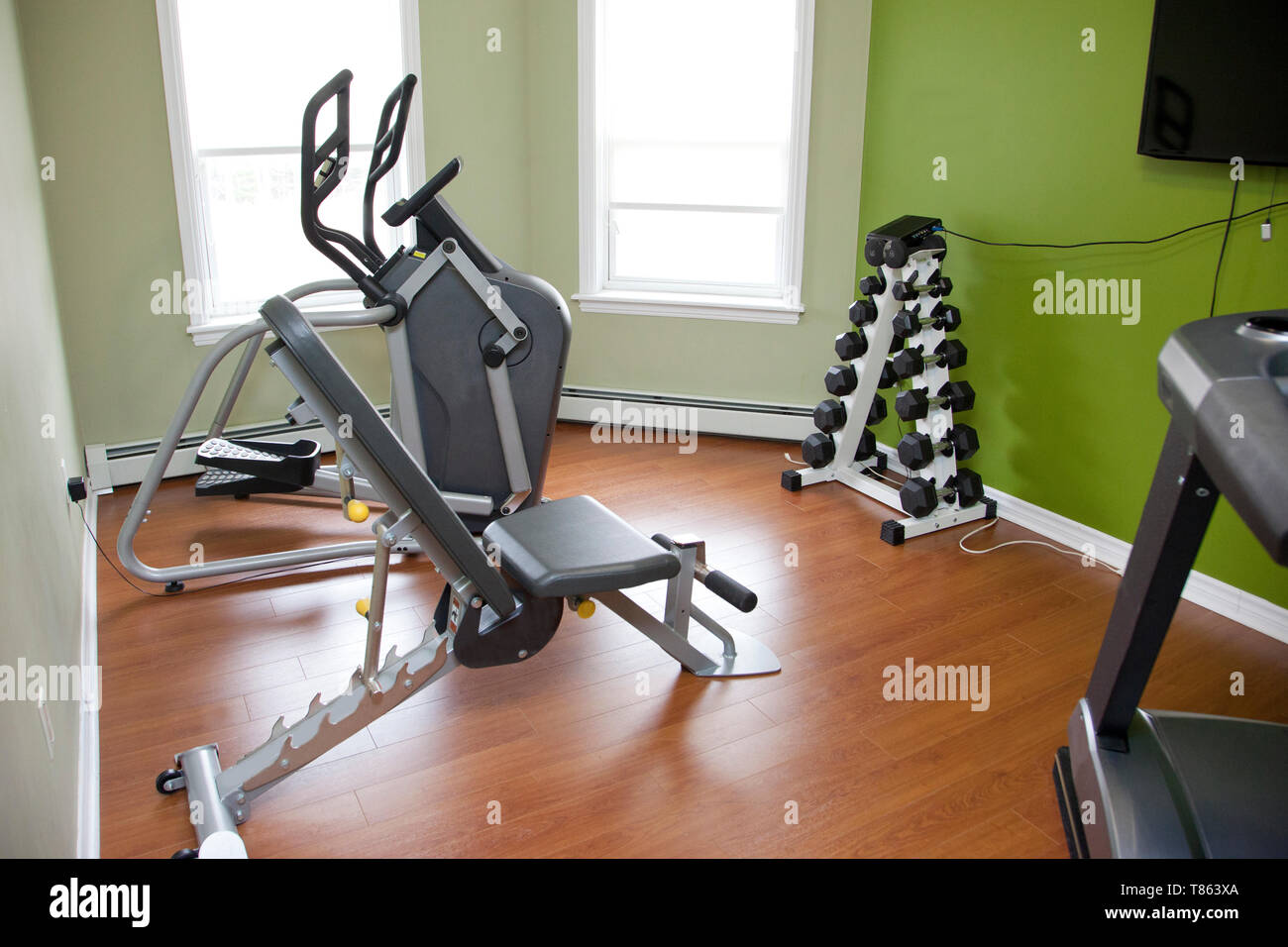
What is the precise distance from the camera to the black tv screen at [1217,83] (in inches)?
96.6

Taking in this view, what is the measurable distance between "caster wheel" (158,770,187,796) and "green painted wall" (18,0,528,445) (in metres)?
2.04

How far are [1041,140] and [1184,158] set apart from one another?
0.55 m

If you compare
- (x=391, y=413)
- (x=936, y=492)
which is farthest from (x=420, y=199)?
(x=936, y=492)

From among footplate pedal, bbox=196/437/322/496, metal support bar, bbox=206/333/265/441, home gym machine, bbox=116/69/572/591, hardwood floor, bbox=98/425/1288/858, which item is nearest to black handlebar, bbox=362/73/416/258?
home gym machine, bbox=116/69/572/591

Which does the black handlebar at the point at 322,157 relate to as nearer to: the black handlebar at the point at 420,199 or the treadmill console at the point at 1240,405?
the black handlebar at the point at 420,199

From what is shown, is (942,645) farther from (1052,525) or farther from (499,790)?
(499,790)

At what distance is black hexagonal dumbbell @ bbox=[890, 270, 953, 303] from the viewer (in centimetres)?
329

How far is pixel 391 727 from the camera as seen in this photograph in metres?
2.28

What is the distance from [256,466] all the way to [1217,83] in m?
2.88

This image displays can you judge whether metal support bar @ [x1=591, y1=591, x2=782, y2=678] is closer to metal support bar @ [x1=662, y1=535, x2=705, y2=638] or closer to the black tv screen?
metal support bar @ [x1=662, y1=535, x2=705, y2=638]

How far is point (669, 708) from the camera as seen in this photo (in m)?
2.37

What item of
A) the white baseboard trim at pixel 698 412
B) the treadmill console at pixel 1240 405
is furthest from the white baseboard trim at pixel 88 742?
the white baseboard trim at pixel 698 412

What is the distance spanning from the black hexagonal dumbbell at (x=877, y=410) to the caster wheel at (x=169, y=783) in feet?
8.17
